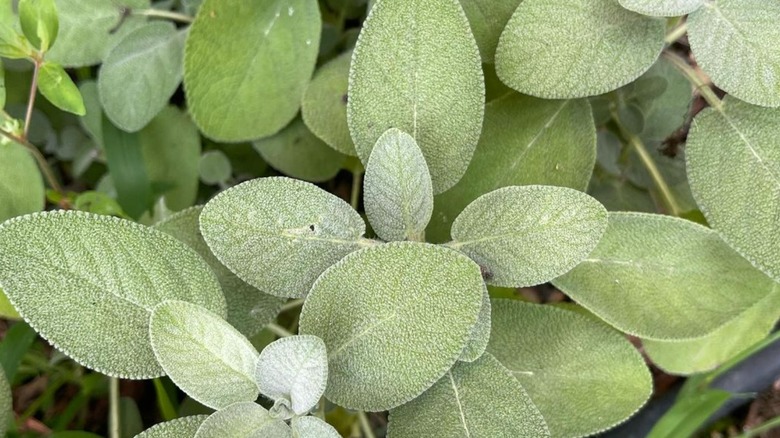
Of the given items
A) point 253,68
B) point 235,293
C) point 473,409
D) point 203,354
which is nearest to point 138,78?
point 253,68

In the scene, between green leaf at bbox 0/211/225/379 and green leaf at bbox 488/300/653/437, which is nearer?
green leaf at bbox 0/211/225/379

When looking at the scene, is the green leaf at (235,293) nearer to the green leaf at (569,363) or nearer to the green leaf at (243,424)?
the green leaf at (243,424)

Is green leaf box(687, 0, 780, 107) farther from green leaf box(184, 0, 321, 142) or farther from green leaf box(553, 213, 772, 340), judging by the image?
green leaf box(184, 0, 321, 142)

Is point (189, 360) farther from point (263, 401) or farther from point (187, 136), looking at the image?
point (187, 136)

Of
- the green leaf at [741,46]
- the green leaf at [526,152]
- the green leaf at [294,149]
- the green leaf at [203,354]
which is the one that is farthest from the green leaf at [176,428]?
the green leaf at [741,46]

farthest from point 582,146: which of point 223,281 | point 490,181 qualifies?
point 223,281

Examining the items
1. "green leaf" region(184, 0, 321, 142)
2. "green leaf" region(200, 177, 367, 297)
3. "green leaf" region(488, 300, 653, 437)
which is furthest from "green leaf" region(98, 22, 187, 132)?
"green leaf" region(488, 300, 653, 437)
